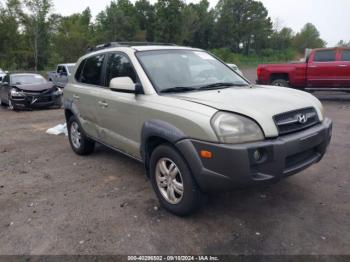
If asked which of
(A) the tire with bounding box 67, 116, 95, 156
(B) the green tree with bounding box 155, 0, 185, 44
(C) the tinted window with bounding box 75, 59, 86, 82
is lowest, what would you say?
(A) the tire with bounding box 67, 116, 95, 156

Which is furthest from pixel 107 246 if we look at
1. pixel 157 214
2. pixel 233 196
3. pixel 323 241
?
pixel 323 241

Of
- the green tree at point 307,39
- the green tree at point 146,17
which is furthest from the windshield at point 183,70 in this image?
the green tree at point 307,39

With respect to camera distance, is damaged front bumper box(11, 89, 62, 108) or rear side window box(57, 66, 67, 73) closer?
damaged front bumper box(11, 89, 62, 108)

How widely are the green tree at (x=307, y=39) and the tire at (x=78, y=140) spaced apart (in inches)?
3557

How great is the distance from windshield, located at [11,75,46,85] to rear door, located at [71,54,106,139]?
311 inches

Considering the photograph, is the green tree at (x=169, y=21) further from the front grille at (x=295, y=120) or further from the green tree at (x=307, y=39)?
the green tree at (x=307, y=39)

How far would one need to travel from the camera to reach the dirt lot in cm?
304

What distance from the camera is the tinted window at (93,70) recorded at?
490cm

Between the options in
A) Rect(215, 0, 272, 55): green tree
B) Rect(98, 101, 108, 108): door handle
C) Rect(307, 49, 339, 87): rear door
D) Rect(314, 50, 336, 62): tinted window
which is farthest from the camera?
Rect(215, 0, 272, 55): green tree

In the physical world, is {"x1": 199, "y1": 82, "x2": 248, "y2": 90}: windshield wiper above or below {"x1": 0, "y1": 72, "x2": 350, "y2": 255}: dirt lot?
above

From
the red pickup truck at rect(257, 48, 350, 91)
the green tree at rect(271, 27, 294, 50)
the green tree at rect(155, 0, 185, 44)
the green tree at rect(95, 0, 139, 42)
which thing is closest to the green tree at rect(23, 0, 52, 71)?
the green tree at rect(95, 0, 139, 42)

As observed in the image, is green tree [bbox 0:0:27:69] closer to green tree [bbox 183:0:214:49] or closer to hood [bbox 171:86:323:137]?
green tree [bbox 183:0:214:49]

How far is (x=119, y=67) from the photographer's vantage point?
4.36 m

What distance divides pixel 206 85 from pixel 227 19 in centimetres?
6610
